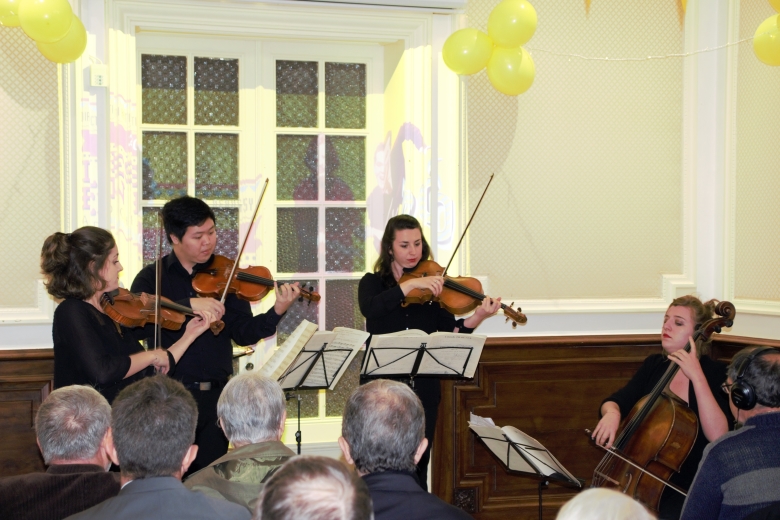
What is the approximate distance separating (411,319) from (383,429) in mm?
1770

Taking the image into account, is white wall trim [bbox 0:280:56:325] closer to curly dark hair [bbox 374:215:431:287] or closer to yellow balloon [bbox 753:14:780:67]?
curly dark hair [bbox 374:215:431:287]

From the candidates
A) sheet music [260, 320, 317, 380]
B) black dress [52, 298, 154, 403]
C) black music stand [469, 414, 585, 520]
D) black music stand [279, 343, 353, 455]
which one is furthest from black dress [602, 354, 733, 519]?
black dress [52, 298, 154, 403]

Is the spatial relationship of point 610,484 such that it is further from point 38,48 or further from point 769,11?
point 38,48

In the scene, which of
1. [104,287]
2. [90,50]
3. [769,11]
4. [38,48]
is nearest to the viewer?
[104,287]

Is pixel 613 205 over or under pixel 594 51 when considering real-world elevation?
under

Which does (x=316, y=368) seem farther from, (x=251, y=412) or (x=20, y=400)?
(x=20, y=400)

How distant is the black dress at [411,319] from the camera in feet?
11.0

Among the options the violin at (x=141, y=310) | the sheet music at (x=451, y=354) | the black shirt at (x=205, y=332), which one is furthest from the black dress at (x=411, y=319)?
the violin at (x=141, y=310)

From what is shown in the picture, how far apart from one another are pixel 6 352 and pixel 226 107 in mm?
1549

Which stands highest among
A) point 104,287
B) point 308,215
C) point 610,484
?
point 308,215

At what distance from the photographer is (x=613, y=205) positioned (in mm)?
4242

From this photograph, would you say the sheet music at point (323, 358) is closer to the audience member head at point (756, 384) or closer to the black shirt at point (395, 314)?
the black shirt at point (395, 314)

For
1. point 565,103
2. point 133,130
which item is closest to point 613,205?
point 565,103

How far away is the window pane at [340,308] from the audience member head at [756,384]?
7.59 ft
